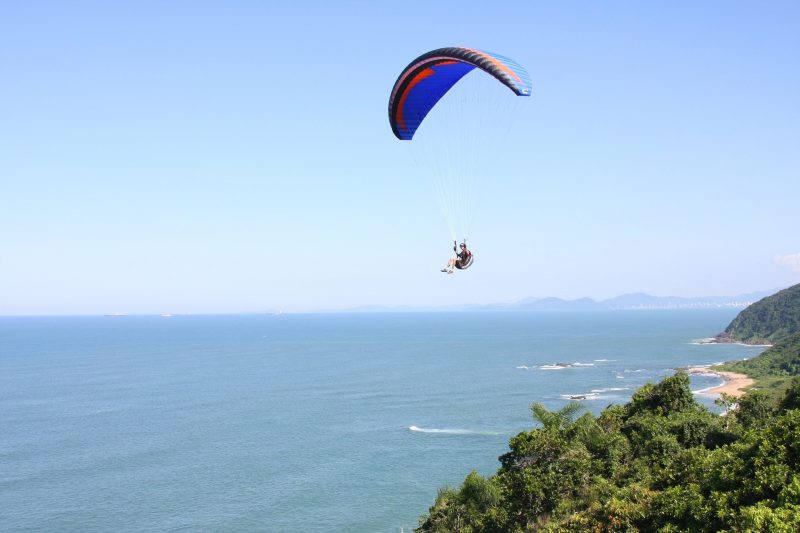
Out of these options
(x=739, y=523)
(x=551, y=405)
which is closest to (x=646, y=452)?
(x=739, y=523)

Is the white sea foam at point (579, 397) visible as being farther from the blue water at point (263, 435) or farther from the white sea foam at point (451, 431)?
the white sea foam at point (451, 431)

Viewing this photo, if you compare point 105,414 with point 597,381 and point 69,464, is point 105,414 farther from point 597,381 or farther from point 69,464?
point 597,381

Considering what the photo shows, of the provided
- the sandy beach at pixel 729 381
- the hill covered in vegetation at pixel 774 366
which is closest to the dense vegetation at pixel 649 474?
the sandy beach at pixel 729 381

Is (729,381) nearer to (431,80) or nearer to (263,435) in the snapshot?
(263,435)

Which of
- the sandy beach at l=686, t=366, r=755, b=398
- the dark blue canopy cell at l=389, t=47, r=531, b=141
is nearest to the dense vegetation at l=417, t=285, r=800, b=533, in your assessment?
the dark blue canopy cell at l=389, t=47, r=531, b=141

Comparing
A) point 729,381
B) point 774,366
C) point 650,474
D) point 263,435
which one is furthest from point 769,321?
point 650,474
